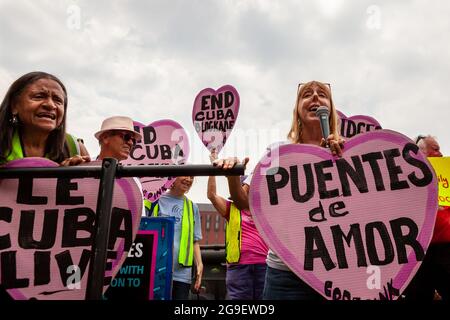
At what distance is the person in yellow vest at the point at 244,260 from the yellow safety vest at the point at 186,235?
34cm

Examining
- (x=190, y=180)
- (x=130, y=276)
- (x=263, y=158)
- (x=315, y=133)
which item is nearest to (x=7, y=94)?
(x=130, y=276)

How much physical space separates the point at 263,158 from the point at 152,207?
251 centimetres

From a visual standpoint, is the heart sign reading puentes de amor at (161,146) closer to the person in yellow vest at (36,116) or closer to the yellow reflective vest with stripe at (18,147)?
the yellow reflective vest with stripe at (18,147)

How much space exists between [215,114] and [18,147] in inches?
98.5

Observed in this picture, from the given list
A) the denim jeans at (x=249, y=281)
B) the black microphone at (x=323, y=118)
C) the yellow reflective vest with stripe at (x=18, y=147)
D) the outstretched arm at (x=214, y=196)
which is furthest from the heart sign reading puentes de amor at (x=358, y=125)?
the yellow reflective vest with stripe at (x=18, y=147)

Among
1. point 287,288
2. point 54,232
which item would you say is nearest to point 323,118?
point 287,288

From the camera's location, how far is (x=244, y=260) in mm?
3436

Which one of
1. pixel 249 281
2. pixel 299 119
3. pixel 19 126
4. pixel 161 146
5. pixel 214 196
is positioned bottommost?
pixel 249 281

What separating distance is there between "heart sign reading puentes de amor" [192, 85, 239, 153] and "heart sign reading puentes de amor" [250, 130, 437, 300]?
7.57ft

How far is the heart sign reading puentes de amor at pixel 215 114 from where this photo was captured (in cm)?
367

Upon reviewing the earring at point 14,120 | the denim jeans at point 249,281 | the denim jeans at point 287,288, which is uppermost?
the earring at point 14,120

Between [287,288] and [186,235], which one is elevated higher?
[186,235]

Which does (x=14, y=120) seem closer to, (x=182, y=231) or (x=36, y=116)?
(x=36, y=116)

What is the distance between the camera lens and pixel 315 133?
5.92ft
